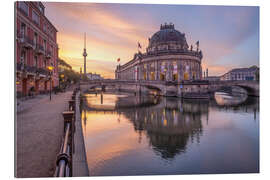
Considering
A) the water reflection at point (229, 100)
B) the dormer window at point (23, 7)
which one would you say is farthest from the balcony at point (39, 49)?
the water reflection at point (229, 100)

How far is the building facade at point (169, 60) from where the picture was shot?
47.3 m

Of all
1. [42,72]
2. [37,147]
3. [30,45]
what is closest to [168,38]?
[42,72]

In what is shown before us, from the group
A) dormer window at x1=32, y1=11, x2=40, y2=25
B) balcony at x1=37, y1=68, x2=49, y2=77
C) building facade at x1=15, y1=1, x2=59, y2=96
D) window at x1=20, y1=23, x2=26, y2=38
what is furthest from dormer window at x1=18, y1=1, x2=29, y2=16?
balcony at x1=37, y1=68, x2=49, y2=77

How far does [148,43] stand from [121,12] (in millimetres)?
61551

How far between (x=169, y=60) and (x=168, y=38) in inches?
458

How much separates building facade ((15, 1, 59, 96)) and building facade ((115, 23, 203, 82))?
32.6 m

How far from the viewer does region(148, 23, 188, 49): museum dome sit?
53963mm

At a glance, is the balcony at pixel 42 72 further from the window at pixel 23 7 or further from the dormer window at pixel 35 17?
the window at pixel 23 7

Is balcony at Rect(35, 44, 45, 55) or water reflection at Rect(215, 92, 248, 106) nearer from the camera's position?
balcony at Rect(35, 44, 45, 55)

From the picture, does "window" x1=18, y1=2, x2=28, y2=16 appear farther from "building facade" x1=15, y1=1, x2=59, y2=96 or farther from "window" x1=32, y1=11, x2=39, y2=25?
"window" x1=32, y1=11, x2=39, y2=25

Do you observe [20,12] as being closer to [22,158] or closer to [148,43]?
[22,158]

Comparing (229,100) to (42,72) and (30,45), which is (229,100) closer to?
(42,72)

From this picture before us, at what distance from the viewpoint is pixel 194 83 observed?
3114cm
